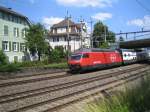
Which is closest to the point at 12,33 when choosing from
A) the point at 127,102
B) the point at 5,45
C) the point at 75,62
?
the point at 5,45

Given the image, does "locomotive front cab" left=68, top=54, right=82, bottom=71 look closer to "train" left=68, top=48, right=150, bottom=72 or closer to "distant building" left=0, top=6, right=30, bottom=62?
"train" left=68, top=48, right=150, bottom=72

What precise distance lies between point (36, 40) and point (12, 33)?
4.99 m

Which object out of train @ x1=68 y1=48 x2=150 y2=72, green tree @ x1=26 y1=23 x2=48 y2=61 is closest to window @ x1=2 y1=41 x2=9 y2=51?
green tree @ x1=26 y1=23 x2=48 y2=61

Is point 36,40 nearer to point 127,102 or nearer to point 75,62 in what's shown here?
point 75,62

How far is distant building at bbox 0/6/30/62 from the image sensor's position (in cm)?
5662

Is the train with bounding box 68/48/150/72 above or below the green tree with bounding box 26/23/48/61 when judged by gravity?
below

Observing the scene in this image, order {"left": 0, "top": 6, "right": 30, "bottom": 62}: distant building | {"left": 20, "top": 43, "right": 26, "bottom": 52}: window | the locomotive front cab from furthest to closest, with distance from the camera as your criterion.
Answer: {"left": 20, "top": 43, "right": 26, "bottom": 52}: window < {"left": 0, "top": 6, "right": 30, "bottom": 62}: distant building < the locomotive front cab

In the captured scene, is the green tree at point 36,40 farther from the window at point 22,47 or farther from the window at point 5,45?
the window at point 5,45

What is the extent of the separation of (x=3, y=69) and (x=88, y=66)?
9.69 metres

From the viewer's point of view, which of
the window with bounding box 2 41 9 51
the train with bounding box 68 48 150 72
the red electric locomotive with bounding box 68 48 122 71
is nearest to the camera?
the red electric locomotive with bounding box 68 48 122 71

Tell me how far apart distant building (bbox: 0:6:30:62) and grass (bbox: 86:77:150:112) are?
45.6 meters

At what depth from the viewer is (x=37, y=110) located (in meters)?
12.9

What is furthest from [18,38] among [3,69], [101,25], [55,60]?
[101,25]

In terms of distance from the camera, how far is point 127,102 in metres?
9.91
